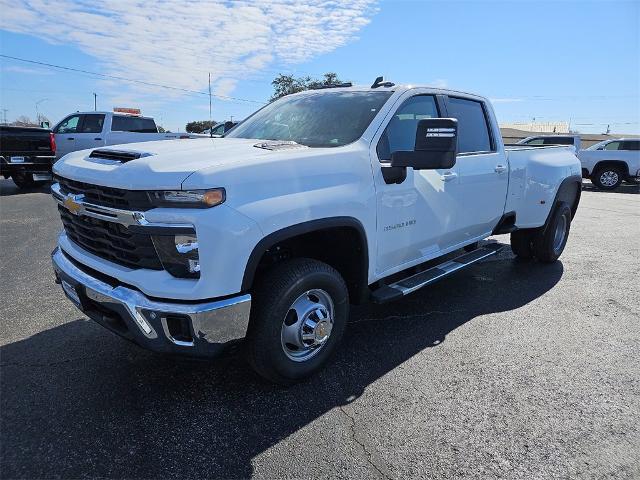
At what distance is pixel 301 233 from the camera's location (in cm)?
270

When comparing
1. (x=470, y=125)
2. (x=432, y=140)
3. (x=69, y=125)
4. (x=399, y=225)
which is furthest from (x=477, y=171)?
(x=69, y=125)

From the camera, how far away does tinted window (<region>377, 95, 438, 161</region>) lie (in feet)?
10.8

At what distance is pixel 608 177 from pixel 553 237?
47.3 ft

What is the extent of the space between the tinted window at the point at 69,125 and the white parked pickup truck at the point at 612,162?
17630mm

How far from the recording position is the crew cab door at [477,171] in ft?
13.5

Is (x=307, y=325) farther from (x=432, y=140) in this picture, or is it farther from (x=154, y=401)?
(x=432, y=140)

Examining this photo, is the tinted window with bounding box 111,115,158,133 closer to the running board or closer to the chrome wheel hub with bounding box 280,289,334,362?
the running board

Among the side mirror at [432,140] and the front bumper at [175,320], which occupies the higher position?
the side mirror at [432,140]

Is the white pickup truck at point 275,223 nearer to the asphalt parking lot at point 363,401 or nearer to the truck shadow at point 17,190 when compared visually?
the asphalt parking lot at point 363,401

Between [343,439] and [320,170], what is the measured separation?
156cm

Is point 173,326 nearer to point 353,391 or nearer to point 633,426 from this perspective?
point 353,391

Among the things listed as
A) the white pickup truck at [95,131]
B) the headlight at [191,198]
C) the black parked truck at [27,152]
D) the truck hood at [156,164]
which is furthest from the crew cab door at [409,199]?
the black parked truck at [27,152]

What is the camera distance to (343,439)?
2512 mm

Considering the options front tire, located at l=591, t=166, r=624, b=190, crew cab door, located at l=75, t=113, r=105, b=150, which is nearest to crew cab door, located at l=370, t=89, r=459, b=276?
crew cab door, located at l=75, t=113, r=105, b=150
